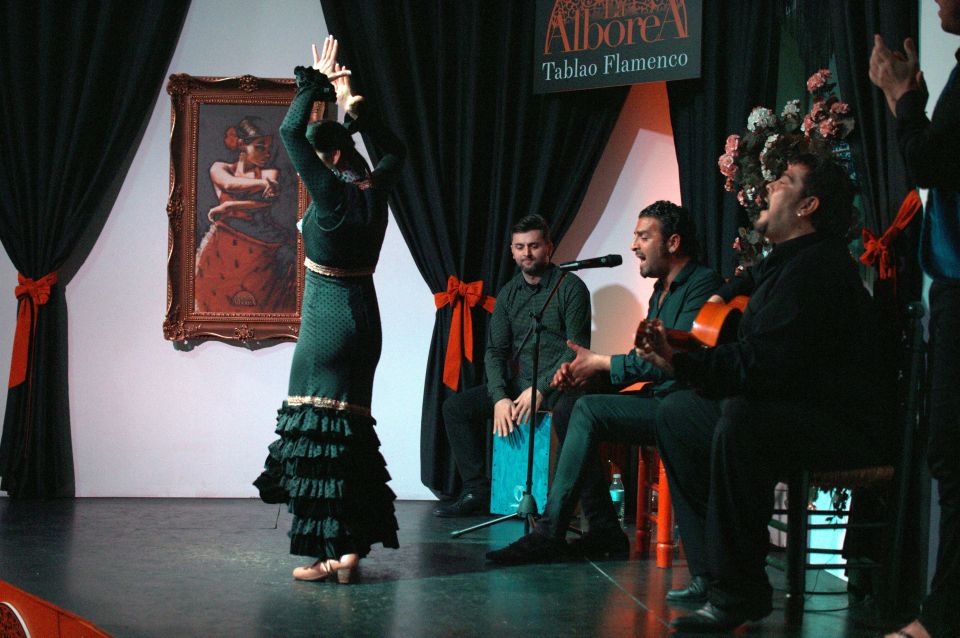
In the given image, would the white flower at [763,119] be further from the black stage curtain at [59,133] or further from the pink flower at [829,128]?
the black stage curtain at [59,133]

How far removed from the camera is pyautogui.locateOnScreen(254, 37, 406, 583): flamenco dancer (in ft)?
11.2

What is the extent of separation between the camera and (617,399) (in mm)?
4008

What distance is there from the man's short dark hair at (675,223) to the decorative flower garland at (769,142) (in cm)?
27

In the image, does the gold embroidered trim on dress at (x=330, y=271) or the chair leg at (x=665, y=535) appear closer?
the gold embroidered trim on dress at (x=330, y=271)

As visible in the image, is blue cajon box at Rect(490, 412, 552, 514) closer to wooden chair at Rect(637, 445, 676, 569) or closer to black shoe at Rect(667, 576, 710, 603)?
wooden chair at Rect(637, 445, 676, 569)

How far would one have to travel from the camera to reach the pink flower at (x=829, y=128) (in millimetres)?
3697

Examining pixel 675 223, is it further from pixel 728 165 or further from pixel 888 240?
pixel 888 240

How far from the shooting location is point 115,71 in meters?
5.78

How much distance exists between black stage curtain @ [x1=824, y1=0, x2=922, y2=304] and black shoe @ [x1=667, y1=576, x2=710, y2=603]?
1.07 metres

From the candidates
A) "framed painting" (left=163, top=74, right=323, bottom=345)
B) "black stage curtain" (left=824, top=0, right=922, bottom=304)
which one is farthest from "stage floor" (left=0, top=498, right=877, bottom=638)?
"framed painting" (left=163, top=74, right=323, bottom=345)

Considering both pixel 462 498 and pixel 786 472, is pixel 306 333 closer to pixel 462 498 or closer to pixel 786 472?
pixel 786 472

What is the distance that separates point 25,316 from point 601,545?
3.52m

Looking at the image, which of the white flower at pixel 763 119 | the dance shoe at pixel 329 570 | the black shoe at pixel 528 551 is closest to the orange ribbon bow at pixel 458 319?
the black shoe at pixel 528 551

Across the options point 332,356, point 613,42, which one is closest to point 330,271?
point 332,356
